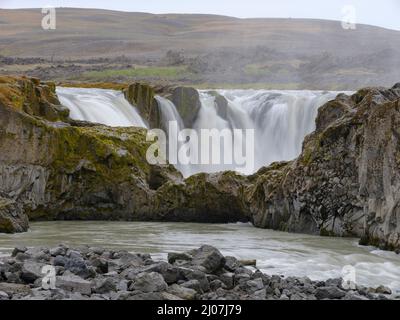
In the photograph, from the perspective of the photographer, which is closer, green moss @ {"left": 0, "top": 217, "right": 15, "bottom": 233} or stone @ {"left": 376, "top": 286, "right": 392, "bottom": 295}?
stone @ {"left": 376, "top": 286, "right": 392, "bottom": 295}

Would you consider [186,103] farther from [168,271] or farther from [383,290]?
[168,271]

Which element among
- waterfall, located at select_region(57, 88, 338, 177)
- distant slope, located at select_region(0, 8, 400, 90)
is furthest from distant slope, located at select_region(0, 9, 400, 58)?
waterfall, located at select_region(57, 88, 338, 177)

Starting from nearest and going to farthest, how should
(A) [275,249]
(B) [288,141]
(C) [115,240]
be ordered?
(A) [275,249], (C) [115,240], (B) [288,141]

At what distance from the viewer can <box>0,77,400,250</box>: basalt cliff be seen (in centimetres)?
2706

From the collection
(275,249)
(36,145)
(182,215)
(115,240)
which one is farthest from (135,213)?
(275,249)

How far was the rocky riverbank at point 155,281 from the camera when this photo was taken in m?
13.5

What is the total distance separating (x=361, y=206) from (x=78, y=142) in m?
11.7

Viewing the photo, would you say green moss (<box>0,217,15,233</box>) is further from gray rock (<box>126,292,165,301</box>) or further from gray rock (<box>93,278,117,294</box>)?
gray rock (<box>126,292,165,301</box>)

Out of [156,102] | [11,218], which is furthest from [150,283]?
[156,102]

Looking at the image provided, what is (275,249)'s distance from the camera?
22531 mm

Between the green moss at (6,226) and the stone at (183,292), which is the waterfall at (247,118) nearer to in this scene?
the green moss at (6,226)

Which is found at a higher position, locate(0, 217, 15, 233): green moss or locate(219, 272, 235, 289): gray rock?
locate(219, 272, 235, 289): gray rock
